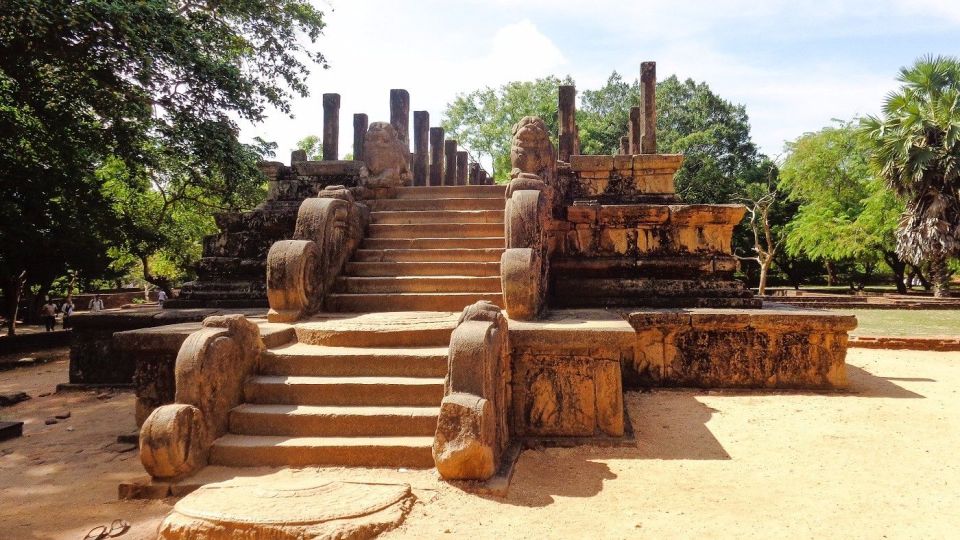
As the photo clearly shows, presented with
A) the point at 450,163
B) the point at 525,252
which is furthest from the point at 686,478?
the point at 450,163

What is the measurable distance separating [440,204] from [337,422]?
382 centimetres

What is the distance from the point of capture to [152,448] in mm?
3006

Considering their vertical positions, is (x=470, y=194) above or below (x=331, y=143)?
below

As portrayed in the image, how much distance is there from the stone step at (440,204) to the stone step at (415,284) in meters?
1.64

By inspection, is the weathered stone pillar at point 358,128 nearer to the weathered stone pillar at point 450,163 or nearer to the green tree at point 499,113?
the weathered stone pillar at point 450,163

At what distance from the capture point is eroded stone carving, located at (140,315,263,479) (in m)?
3.02

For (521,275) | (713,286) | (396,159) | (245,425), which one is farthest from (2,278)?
(713,286)

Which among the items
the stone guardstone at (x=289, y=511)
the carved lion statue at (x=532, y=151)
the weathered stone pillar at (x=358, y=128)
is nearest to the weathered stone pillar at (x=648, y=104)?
the carved lion statue at (x=532, y=151)

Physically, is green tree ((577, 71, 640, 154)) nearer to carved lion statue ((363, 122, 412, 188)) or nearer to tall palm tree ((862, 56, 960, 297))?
tall palm tree ((862, 56, 960, 297))

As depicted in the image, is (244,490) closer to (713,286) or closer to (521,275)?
(521,275)

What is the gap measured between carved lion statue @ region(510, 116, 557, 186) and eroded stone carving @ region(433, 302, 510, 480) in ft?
9.96

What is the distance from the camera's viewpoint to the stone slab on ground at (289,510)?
244 cm

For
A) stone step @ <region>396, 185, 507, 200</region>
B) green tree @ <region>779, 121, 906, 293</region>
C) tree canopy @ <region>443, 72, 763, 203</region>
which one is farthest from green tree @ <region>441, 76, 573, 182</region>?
stone step @ <region>396, 185, 507, 200</region>

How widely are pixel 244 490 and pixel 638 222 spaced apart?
4.58 m
